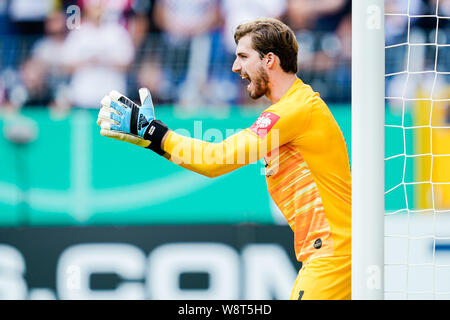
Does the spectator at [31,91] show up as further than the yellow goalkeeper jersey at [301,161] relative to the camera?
Yes

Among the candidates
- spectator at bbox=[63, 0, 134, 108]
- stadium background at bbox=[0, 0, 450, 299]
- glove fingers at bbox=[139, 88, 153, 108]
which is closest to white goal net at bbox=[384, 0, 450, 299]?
stadium background at bbox=[0, 0, 450, 299]

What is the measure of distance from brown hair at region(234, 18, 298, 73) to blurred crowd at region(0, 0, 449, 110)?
2396 millimetres

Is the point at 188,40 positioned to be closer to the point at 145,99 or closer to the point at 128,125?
the point at 145,99

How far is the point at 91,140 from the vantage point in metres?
5.64

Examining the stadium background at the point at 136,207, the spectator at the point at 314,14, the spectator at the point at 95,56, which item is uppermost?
the spectator at the point at 314,14

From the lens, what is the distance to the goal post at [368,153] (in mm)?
2902

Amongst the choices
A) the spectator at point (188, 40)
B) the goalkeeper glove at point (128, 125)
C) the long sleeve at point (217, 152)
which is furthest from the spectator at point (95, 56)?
the long sleeve at point (217, 152)

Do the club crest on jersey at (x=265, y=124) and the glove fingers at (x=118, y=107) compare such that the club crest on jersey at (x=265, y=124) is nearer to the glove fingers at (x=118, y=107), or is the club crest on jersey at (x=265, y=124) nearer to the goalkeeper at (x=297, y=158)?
the goalkeeper at (x=297, y=158)

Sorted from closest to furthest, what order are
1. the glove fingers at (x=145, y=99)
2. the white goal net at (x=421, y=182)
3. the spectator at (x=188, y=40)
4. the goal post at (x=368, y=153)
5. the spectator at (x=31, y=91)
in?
the goal post at (x=368, y=153) < the glove fingers at (x=145, y=99) < the white goal net at (x=421, y=182) < the spectator at (x=31, y=91) < the spectator at (x=188, y=40)

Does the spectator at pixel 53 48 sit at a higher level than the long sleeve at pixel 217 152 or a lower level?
higher

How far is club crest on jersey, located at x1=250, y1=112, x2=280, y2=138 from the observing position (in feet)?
10.1

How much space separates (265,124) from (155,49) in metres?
3.24

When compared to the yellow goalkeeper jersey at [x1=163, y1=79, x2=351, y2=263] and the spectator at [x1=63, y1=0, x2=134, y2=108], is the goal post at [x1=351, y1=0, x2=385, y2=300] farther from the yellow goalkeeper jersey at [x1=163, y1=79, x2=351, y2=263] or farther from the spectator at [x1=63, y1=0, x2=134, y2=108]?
the spectator at [x1=63, y1=0, x2=134, y2=108]
